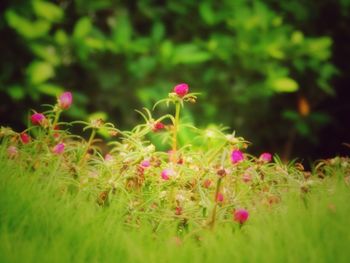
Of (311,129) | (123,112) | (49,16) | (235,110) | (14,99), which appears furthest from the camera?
(311,129)

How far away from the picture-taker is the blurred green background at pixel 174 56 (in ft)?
13.4

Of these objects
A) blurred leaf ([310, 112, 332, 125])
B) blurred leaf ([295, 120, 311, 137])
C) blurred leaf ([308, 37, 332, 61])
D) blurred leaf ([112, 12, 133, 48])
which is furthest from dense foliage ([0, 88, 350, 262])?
blurred leaf ([310, 112, 332, 125])

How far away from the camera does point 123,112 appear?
15.1 ft

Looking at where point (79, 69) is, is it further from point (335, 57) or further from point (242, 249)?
point (242, 249)

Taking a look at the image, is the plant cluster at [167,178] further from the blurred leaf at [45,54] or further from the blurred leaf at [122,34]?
the blurred leaf at [122,34]

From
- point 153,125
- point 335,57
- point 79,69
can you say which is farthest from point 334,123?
point 153,125

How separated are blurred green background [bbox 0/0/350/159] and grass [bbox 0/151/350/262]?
1962 millimetres

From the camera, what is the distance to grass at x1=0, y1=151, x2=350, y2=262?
172 centimetres

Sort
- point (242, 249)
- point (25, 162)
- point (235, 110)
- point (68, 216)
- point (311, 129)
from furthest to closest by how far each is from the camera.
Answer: point (311, 129), point (235, 110), point (25, 162), point (68, 216), point (242, 249)

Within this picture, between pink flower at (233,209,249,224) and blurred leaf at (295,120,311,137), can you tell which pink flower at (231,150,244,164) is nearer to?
pink flower at (233,209,249,224)

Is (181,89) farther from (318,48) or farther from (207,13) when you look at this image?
(318,48)

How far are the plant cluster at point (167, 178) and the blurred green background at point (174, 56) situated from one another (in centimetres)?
158

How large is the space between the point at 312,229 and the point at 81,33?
2.58m

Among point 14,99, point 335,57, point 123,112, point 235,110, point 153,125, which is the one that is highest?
point 335,57
